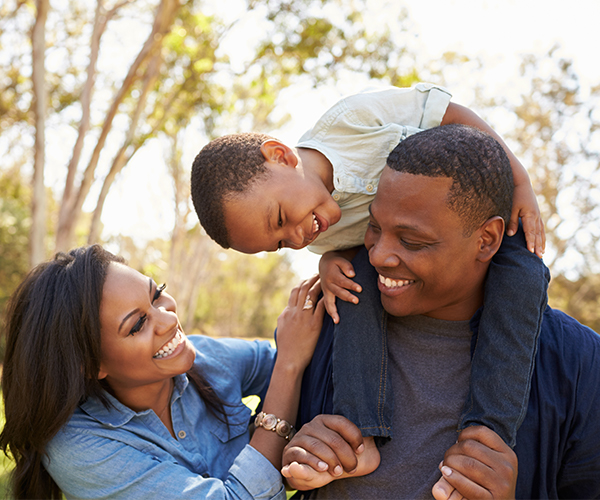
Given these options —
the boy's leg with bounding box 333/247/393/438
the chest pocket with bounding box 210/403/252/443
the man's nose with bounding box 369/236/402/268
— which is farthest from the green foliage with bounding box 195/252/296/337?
the man's nose with bounding box 369/236/402/268

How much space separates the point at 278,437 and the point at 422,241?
1.11 m

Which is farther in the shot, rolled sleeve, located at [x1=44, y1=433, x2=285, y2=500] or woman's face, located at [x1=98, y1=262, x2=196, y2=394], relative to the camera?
woman's face, located at [x1=98, y1=262, x2=196, y2=394]

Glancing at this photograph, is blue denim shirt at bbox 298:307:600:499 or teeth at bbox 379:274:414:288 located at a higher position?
teeth at bbox 379:274:414:288

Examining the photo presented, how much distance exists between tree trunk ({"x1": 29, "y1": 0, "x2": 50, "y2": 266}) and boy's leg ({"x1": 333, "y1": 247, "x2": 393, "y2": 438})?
6.84m

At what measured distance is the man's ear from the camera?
2.12m

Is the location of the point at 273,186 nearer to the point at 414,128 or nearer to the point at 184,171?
the point at 414,128

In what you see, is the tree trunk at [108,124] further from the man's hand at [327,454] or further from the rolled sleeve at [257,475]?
the man's hand at [327,454]

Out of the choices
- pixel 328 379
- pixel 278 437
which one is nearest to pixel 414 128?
pixel 328 379

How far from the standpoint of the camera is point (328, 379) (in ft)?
8.19

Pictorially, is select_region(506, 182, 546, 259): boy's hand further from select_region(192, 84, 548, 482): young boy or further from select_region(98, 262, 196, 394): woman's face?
select_region(98, 262, 196, 394): woman's face

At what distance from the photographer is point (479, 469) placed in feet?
6.44

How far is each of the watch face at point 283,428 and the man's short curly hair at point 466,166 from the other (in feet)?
3.86

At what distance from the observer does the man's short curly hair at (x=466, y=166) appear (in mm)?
2043

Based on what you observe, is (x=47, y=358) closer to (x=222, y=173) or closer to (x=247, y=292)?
(x=222, y=173)
